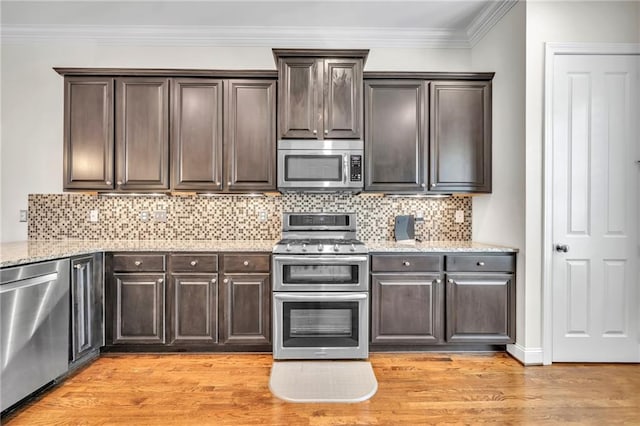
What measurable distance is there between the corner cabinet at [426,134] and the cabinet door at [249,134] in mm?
883

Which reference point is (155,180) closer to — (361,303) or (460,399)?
(361,303)

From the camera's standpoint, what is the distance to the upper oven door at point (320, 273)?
285cm

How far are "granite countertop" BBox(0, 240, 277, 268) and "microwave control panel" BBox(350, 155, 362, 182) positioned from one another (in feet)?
3.10

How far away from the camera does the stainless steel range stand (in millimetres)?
2824

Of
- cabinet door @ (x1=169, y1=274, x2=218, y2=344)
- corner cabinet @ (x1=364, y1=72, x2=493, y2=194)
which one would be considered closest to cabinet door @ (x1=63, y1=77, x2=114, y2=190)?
cabinet door @ (x1=169, y1=274, x2=218, y2=344)

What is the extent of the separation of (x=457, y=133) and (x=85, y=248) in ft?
10.8

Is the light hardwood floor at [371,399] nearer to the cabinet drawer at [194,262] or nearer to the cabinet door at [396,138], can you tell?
the cabinet drawer at [194,262]

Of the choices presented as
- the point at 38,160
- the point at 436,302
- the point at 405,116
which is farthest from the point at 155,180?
the point at 436,302

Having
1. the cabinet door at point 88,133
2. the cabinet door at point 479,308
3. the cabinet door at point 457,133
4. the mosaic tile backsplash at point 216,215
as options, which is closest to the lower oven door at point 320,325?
the cabinet door at point 479,308

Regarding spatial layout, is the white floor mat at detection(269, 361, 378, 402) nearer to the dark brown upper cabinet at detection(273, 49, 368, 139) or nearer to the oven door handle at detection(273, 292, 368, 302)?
the oven door handle at detection(273, 292, 368, 302)

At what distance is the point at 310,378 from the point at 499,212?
212 centimetres

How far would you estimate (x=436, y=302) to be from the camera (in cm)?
294

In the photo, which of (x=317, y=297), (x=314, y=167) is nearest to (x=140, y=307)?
(x=317, y=297)

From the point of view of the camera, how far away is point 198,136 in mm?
3209
